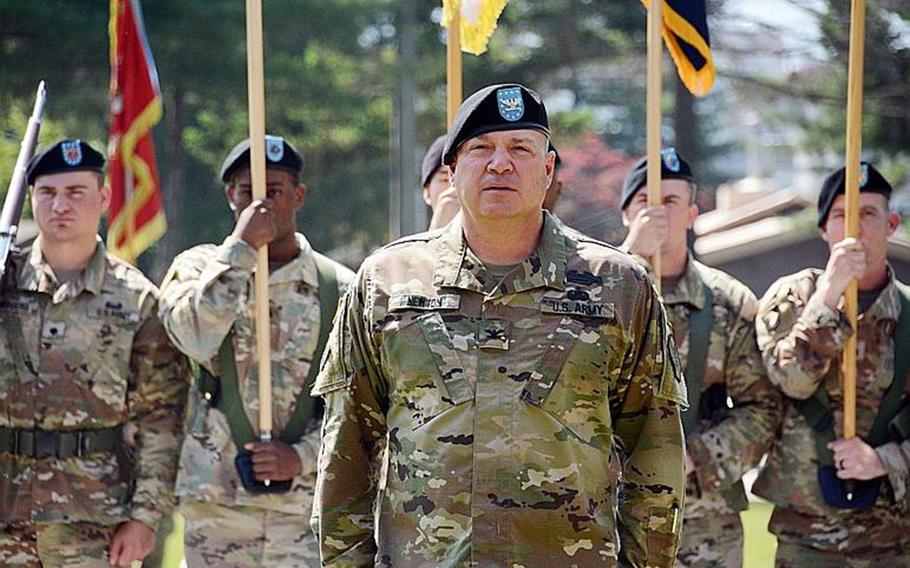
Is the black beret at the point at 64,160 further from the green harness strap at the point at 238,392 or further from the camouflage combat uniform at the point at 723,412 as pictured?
the camouflage combat uniform at the point at 723,412

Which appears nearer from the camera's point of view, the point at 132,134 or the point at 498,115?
the point at 498,115

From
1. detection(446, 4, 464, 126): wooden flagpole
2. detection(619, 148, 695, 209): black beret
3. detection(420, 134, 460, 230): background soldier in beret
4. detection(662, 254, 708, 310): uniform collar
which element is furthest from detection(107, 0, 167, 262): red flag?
detection(662, 254, 708, 310): uniform collar

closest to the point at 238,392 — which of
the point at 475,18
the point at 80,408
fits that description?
the point at 80,408

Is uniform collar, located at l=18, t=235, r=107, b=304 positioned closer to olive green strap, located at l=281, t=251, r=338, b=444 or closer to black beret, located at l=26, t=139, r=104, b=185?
black beret, located at l=26, t=139, r=104, b=185

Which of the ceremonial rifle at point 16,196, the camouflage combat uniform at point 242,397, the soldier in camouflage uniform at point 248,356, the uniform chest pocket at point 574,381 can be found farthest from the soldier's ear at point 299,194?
the uniform chest pocket at point 574,381

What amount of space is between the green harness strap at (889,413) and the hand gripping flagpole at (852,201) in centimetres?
11

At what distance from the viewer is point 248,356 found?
673 centimetres

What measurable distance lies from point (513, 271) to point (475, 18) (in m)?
2.41

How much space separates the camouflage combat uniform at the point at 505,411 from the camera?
176 inches

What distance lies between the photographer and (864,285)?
22.7 ft

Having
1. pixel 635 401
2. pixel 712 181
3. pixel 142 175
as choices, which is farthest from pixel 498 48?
pixel 635 401

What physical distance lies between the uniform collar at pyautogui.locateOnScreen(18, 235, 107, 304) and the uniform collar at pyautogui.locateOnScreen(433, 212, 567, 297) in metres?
2.49

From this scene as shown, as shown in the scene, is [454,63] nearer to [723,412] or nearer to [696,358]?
[696,358]

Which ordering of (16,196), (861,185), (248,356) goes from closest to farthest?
(248,356) < (861,185) < (16,196)
